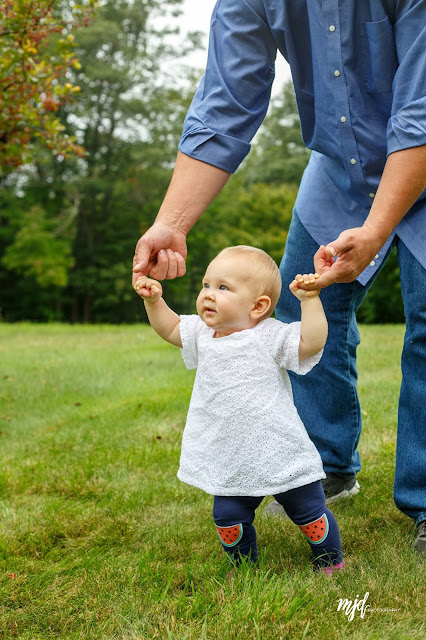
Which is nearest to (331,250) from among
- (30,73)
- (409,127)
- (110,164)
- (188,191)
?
(409,127)

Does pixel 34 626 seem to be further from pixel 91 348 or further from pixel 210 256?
pixel 210 256

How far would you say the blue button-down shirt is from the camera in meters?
2.30

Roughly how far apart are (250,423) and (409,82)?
1219 millimetres

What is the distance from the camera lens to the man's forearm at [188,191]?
241 centimetres

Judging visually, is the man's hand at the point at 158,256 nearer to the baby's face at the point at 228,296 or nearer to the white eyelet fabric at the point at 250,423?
the baby's face at the point at 228,296

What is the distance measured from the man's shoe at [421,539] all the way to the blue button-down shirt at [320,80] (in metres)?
1.00

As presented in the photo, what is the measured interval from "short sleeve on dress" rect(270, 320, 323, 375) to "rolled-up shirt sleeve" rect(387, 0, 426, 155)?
2.17ft

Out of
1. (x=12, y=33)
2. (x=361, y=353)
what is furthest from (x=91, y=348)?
(x=12, y=33)

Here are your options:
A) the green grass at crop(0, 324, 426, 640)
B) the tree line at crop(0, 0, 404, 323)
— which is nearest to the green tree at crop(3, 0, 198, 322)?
the tree line at crop(0, 0, 404, 323)

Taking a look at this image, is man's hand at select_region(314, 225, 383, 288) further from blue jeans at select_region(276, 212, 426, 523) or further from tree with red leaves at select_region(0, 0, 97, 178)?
tree with red leaves at select_region(0, 0, 97, 178)

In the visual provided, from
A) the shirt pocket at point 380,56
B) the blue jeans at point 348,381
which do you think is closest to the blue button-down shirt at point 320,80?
the shirt pocket at point 380,56

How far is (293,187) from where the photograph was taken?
2733 centimetres

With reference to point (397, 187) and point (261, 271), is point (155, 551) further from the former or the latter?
point (397, 187)

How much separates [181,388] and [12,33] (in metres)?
3.16
